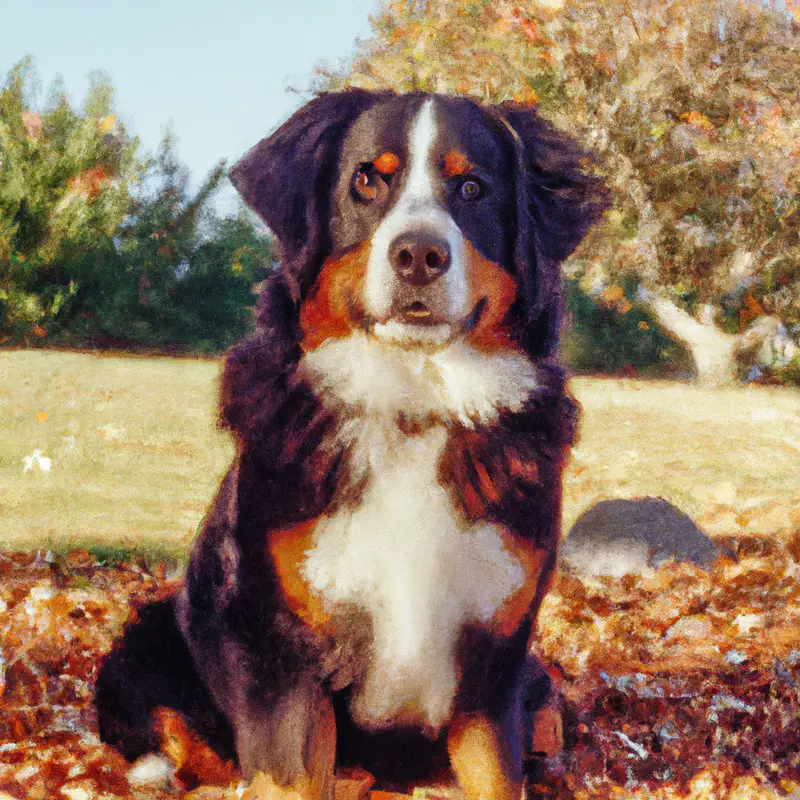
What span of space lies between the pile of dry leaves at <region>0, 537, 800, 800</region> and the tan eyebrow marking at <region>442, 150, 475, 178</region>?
5.93ft

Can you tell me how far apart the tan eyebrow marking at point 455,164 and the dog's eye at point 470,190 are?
36 mm

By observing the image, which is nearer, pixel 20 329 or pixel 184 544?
pixel 184 544

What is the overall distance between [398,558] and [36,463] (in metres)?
6.79

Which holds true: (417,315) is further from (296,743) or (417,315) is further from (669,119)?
(669,119)

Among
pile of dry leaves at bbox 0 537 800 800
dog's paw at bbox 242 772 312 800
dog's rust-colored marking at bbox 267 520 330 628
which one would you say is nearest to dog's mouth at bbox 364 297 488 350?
dog's rust-colored marking at bbox 267 520 330 628

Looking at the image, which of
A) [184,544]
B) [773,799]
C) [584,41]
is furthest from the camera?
[584,41]

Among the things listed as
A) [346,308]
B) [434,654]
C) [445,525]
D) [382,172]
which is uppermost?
[382,172]

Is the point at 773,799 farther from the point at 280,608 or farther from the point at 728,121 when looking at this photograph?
the point at 728,121

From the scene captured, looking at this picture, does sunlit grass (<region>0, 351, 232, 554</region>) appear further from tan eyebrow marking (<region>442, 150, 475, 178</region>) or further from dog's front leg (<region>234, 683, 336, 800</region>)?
tan eyebrow marking (<region>442, 150, 475, 178</region>)

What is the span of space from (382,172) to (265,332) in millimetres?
569

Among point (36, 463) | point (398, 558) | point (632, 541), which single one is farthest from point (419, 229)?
point (36, 463)

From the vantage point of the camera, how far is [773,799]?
129 inches

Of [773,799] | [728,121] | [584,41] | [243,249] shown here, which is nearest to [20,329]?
[243,249]

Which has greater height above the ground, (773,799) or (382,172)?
(382,172)
